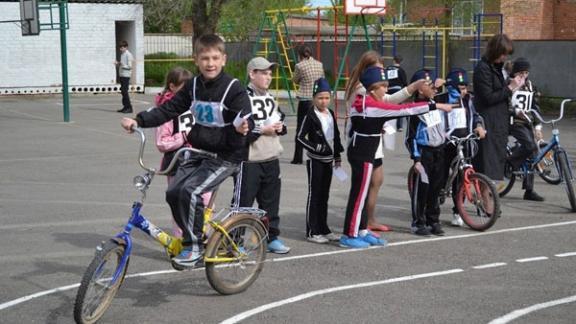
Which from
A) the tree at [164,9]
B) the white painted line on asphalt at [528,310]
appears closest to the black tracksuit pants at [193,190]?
the white painted line on asphalt at [528,310]

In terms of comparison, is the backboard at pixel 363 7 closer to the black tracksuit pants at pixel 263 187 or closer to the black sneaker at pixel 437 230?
the black sneaker at pixel 437 230

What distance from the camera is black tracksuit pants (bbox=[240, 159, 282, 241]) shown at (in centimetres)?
857

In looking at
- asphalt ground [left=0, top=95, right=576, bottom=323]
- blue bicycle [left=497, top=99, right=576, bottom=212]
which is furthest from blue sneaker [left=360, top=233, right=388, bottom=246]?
blue bicycle [left=497, top=99, right=576, bottom=212]

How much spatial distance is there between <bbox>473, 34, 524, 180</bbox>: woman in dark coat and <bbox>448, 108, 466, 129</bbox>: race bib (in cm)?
45

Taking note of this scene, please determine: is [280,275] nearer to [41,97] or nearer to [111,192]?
[111,192]

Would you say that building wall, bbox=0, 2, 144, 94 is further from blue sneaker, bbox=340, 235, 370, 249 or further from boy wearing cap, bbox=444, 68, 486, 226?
blue sneaker, bbox=340, 235, 370, 249

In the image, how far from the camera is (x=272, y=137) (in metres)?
8.68

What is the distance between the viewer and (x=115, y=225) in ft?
33.0

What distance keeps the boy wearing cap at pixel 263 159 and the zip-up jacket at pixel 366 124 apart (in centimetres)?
70

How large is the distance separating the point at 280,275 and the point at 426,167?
7.90ft

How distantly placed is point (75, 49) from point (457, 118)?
26356mm

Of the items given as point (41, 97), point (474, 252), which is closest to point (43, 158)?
point (474, 252)

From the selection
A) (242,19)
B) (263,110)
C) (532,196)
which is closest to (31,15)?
(532,196)

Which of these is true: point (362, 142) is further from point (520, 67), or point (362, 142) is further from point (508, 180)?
point (508, 180)
